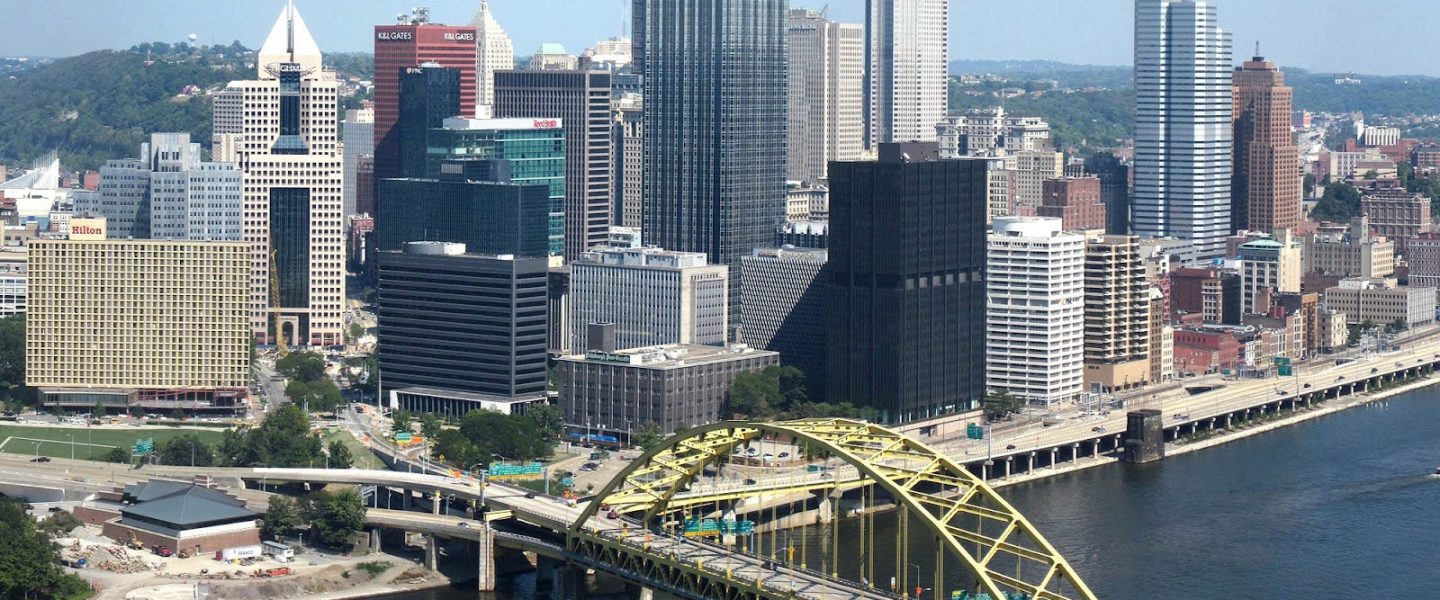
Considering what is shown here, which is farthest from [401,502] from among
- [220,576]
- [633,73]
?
[633,73]

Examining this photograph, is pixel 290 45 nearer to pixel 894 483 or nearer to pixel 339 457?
pixel 339 457

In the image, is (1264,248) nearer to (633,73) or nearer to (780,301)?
(780,301)

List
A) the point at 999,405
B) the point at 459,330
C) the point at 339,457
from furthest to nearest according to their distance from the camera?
1. the point at 459,330
2. the point at 999,405
3. the point at 339,457

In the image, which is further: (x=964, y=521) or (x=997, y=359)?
(x=997, y=359)

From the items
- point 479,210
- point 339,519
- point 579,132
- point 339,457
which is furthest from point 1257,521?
point 579,132

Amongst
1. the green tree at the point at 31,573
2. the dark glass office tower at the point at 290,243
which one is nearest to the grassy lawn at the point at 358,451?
the green tree at the point at 31,573

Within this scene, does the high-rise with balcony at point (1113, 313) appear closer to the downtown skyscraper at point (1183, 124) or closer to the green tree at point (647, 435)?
the green tree at point (647, 435)

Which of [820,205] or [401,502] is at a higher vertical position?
[820,205]
